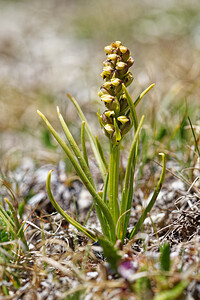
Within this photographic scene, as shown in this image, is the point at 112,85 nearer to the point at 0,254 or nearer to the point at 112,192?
the point at 112,192

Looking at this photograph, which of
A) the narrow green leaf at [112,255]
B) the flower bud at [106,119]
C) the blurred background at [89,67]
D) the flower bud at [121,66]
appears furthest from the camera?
the blurred background at [89,67]

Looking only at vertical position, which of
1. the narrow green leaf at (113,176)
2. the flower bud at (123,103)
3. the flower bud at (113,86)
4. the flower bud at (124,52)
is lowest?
the narrow green leaf at (113,176)

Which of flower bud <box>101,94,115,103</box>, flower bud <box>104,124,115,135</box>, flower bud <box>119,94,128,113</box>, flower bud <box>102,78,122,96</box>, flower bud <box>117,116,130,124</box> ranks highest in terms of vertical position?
flower bud <box>102,78,122,96</box>

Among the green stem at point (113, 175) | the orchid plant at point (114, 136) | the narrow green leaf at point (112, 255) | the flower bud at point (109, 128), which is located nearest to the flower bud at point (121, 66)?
the orchid plant at point (114, 136)

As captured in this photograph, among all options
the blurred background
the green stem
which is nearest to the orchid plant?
the green stem

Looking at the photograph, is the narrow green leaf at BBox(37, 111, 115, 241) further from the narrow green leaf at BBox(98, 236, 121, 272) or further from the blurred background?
the blurred background

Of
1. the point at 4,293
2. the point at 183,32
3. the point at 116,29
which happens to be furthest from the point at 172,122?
the point at 116,29

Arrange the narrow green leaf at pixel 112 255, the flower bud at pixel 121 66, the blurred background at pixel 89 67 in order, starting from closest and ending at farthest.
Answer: the narrow green leaf at pixel 112 255, the flower bud at pixel 121 66, the blurred background at pixel 89 67

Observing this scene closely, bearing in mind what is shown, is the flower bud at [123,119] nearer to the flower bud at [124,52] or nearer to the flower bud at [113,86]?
the flower bud at [113,86]

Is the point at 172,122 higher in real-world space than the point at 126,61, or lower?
lower
